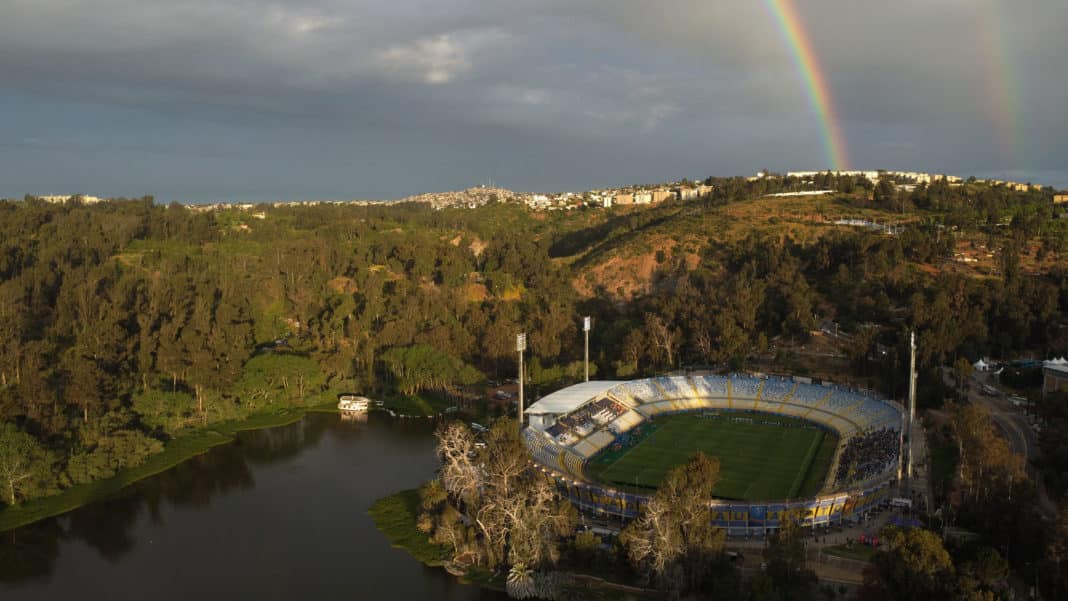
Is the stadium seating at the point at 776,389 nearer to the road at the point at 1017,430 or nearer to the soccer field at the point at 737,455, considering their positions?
the soccer field at the point at 737,455

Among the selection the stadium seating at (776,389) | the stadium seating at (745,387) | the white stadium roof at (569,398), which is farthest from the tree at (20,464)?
the stadium seating at (776,389)

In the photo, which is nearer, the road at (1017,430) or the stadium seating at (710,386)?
the road at (1017,430)

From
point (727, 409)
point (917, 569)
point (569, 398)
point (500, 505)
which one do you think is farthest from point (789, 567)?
point (727, 409)

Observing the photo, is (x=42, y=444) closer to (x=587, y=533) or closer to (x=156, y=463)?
(x=156, y=463)

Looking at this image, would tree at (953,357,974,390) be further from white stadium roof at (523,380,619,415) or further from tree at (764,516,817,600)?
tree at (764,516,817,600)

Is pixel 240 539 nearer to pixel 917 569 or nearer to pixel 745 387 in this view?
pixel 917 569

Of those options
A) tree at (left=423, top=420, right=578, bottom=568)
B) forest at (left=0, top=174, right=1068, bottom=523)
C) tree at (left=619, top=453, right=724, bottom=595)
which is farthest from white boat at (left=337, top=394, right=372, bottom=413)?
tree at (left=619, top=453, right=724, bottom=595)
